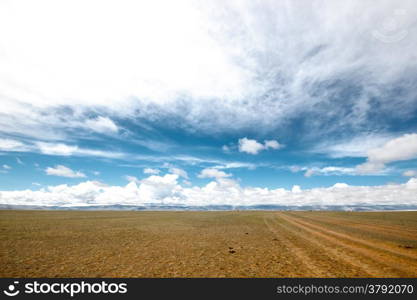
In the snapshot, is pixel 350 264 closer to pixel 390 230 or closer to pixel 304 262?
pixel 304 262

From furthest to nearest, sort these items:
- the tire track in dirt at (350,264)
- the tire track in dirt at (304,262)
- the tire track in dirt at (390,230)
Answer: the tire track in dirt at (390,230) < the tire track in dirt at (304,262) < the tire track in dirt at (350,264)

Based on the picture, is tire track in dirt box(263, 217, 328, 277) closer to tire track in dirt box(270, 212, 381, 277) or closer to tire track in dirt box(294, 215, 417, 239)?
tire track in dirt box(270, 212, 381, 277)

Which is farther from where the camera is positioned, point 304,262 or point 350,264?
point 304,262

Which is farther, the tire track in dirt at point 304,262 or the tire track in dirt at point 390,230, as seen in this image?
the tire track in dirt at point 390,230

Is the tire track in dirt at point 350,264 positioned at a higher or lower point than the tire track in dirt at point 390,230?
higher

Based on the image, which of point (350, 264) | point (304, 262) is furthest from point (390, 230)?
point (304, 262)

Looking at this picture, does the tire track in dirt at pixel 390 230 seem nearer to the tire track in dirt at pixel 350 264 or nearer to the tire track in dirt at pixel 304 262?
the tire track in dirt at pixel 350 264

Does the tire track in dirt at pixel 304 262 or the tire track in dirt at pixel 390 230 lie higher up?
the tire track in dirt at pixel 304 262

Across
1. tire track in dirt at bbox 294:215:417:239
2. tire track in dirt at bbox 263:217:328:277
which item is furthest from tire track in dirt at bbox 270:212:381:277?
tire track in dirt at bbox 294:215:417:239

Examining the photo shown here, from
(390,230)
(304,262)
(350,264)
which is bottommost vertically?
(390,230)

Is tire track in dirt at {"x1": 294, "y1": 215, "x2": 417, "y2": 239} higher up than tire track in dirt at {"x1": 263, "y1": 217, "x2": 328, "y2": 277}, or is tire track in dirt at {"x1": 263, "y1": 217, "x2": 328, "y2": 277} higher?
tire track in dirt at {"x1": 263, "y1": 217, "x2": 328, "y2": 277}

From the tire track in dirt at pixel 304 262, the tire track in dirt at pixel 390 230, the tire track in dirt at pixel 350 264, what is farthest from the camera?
the tire track in dirt at pixel 390 230

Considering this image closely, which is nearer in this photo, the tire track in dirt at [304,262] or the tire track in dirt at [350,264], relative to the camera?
the tire track in dirt at [350,264]

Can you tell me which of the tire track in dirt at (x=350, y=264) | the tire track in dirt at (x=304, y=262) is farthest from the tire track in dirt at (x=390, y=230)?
the tire track in dirt at (x=304, y=262)
